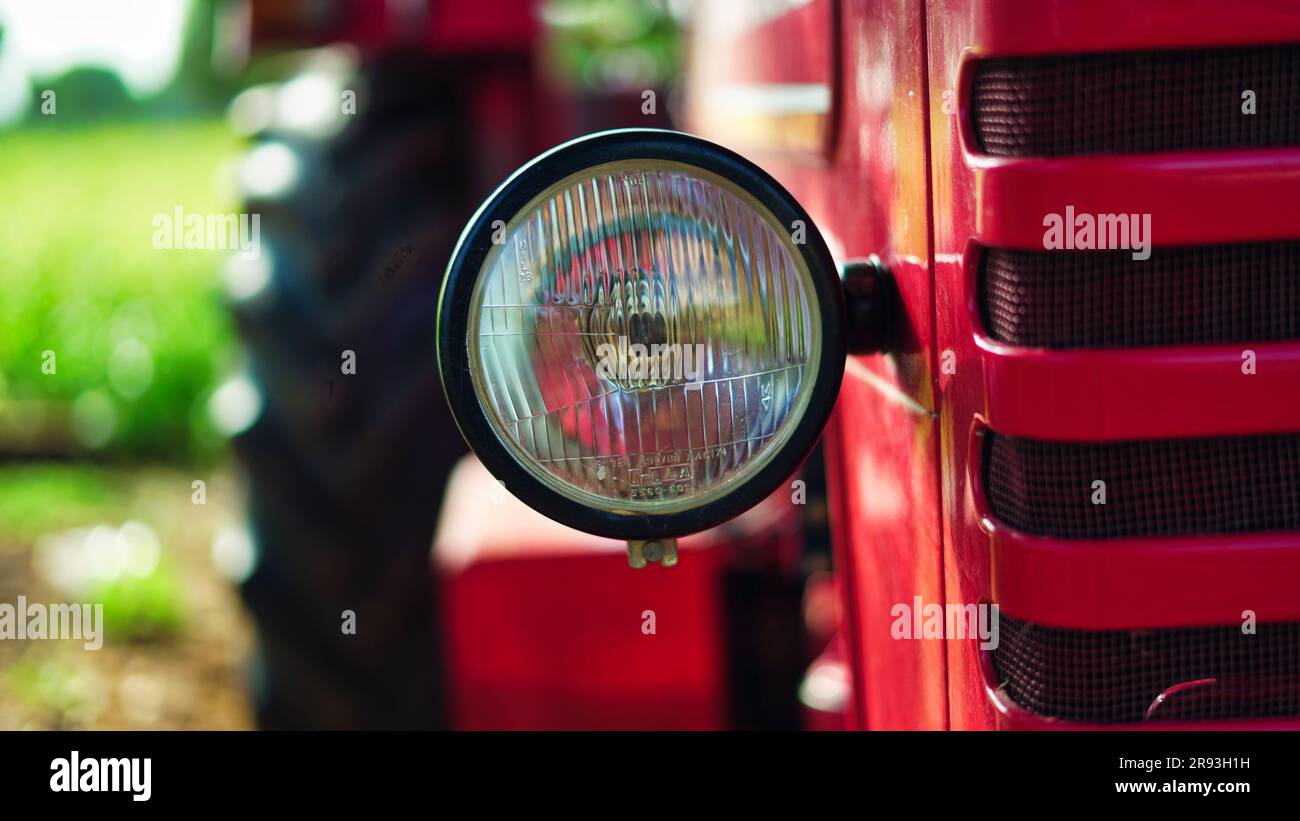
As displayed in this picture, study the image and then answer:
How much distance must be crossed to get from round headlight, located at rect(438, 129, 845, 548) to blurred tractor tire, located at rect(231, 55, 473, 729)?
3.79 feet

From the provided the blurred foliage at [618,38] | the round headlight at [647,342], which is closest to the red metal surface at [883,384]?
the round headlight at [647,342]

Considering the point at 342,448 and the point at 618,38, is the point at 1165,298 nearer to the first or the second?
the point at 342,448

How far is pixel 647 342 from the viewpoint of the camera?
3.54 ft

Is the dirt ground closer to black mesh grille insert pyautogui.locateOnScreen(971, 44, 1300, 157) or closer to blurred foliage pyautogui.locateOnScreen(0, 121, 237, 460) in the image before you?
blurred foliage pyautogui.locateOnScreen(0, 121, 237, 460)

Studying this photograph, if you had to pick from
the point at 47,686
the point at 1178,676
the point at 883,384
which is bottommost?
the point at 47,686

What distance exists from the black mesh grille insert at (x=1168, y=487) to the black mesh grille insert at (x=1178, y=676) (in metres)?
0.09

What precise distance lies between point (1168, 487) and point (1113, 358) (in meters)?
0.12

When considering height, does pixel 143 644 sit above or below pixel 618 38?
below

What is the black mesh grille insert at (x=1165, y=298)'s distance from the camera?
3.25 feet

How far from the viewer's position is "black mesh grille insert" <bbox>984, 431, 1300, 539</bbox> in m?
1.02

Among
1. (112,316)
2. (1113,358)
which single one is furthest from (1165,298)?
(112,316)

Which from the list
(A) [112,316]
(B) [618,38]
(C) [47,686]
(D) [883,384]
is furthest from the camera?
(B) [618,38]

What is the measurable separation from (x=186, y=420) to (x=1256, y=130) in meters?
5.01
